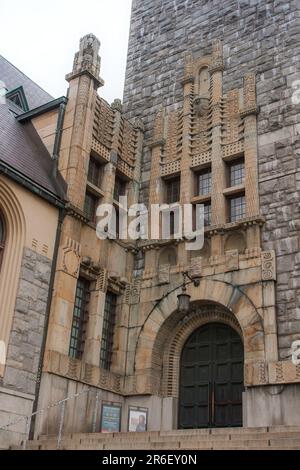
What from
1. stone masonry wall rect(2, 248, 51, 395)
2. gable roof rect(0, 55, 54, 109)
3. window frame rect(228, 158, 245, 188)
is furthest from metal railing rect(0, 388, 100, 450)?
gable roof rect(0, 55, 54, 109)

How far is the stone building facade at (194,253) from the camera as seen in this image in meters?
15.8

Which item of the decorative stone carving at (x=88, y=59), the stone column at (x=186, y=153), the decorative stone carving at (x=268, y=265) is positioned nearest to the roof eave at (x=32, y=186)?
the stone column at (x=186, y=153)

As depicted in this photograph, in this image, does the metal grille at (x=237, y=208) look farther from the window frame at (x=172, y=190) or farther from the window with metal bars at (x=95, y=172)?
the window with metal bars at (x=95, y=172)

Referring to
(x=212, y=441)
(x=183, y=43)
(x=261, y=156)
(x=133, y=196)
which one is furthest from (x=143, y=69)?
(x=212, y=441)

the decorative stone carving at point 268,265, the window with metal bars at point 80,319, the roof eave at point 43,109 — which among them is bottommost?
the window with metal bars at point 80,319

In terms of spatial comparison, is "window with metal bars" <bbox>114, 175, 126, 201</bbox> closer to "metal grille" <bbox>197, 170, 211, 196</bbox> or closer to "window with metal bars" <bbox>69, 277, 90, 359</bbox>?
"metal grille" <bbox>197, 170, 211, 196</bbox>

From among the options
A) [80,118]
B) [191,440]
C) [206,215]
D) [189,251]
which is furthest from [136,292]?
[191,440]

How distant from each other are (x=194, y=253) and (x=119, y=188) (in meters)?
4.03

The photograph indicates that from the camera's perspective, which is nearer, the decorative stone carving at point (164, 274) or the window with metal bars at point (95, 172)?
the decorative stone carving at point (164, 274)

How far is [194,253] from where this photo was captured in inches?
720

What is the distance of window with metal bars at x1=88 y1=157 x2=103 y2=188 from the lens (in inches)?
763

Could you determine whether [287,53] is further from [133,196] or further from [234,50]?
[133,196]

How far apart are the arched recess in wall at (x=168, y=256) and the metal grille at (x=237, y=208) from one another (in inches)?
83.9

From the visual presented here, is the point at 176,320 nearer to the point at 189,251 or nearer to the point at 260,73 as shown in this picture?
the point at 189,251
